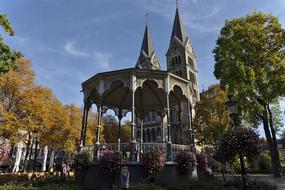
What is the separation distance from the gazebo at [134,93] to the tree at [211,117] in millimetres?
12592

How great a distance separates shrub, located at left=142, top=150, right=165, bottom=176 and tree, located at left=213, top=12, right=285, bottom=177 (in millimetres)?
10824

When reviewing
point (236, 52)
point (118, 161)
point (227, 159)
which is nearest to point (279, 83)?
point (236, 52)

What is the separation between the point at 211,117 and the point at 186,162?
18.5 metres

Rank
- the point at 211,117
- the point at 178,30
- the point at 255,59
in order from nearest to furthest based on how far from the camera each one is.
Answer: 1. the point at 255,59
2. the point at 211,117
3. the point at 178,30

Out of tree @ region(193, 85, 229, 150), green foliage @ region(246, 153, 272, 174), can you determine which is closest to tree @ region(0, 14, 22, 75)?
tree @ region(193, 85, 229, 150)

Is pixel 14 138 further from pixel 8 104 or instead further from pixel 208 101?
pixel 208 101

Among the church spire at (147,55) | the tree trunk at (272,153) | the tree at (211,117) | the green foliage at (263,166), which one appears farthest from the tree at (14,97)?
the church spire at (147,55)

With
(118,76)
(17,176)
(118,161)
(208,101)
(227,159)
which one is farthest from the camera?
(208,101)

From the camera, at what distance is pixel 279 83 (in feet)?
59.0

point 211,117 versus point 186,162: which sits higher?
point 211,117

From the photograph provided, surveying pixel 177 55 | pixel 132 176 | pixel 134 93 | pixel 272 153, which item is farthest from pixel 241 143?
pixel 177 55

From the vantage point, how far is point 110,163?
1079 cm

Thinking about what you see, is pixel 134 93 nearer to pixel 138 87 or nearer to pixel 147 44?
pixel 138 87

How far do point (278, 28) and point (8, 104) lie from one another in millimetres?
26323
